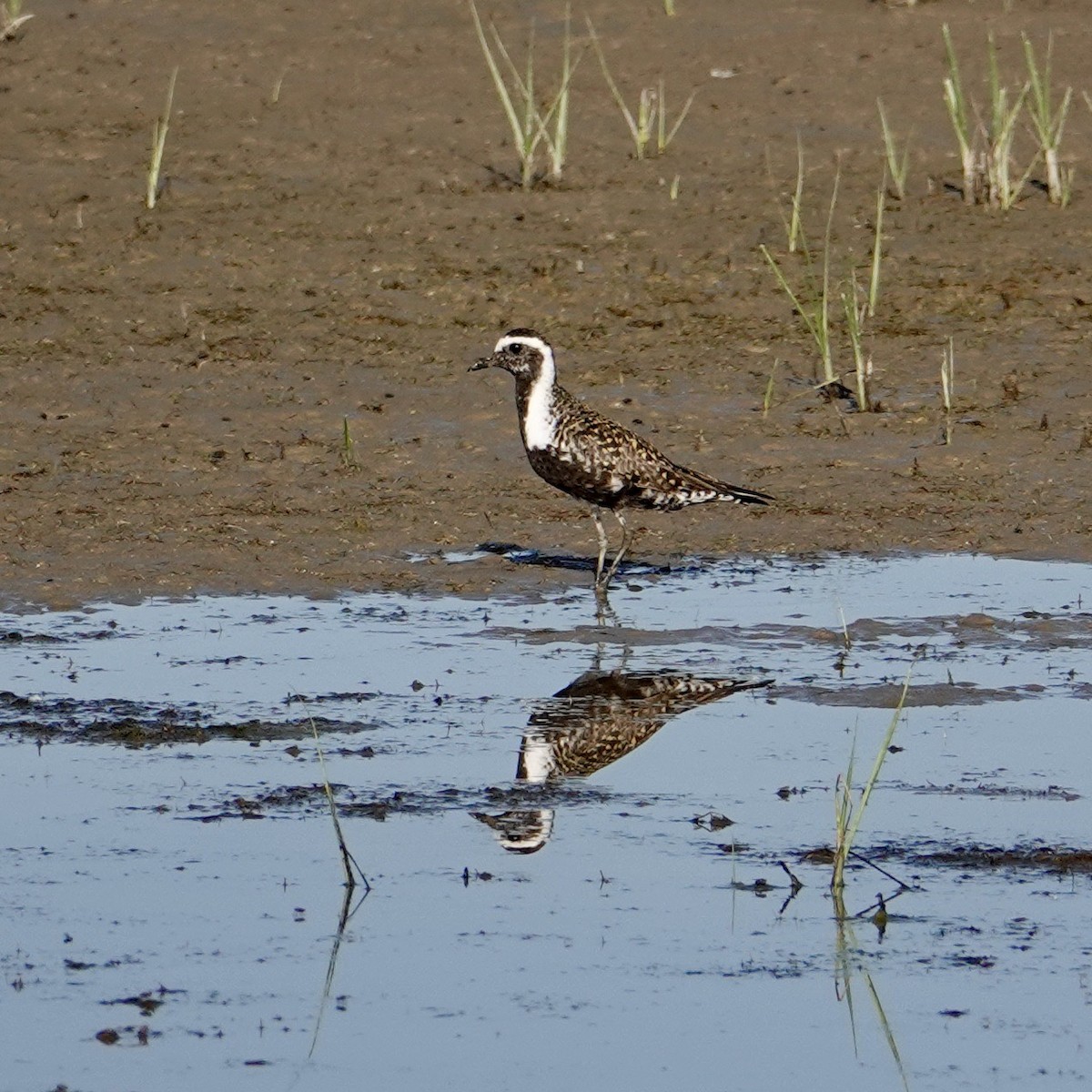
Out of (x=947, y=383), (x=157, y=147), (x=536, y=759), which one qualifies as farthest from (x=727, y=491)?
(x=157, y=147)

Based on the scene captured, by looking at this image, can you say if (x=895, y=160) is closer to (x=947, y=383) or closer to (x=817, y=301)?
(x=817, y=301)

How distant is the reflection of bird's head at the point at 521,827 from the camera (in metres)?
6.41

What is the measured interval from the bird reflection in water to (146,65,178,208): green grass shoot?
7.57 metres

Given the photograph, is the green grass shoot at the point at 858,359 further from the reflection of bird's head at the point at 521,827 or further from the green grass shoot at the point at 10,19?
Result: the green grass shoot at the point at 10,19

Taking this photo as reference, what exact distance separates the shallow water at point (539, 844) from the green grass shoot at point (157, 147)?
6.00 m

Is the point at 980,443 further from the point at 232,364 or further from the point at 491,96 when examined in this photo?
the point at 491,96

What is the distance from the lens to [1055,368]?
43.0 ft

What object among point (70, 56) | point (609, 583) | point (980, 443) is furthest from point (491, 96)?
point (609, 583)

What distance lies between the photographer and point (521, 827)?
6.55 metres

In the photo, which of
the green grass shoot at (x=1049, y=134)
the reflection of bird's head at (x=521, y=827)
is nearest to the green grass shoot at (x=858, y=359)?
the green grass shoot at (x=1049, y=134)

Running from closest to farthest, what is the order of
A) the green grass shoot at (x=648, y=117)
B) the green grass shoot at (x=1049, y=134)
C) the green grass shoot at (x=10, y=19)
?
1. the green grass shoot at (x=1049, y=134)
2. the green grass shoot at (x=648, y=117)
3. the green grass shoot at (x=10, y=19)

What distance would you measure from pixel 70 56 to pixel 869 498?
8469 mm

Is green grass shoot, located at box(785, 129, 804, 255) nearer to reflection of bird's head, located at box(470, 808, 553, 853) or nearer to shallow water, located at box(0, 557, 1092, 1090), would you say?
shallow water, located at box(0, 557, 1092, 1090)

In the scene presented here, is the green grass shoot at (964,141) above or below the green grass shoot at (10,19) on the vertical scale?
below
